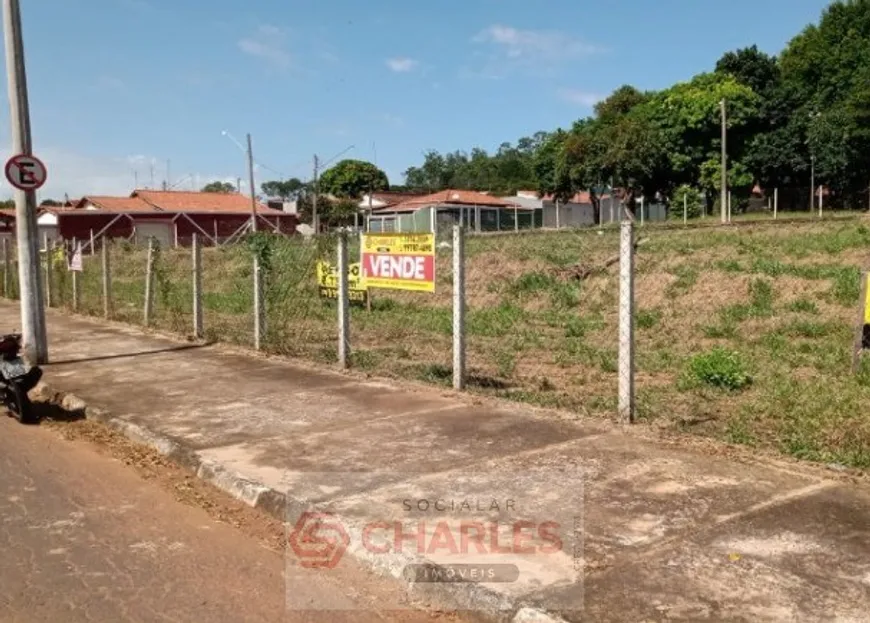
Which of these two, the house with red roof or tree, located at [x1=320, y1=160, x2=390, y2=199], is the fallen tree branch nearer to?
the house with red roof

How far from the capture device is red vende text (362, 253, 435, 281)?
826cm

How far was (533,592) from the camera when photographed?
11.9 ft

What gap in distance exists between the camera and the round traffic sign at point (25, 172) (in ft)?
32.8

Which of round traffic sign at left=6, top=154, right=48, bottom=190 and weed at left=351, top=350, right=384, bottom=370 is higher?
round traffic sign at left=6, top=154, right=48, bottom=190

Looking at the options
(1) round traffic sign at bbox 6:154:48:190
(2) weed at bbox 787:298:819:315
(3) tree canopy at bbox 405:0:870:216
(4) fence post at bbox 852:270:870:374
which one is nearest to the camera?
(4) fence post at bbox 852:270:870:374

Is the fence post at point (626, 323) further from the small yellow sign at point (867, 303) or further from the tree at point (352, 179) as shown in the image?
the tree at point (352, 179)

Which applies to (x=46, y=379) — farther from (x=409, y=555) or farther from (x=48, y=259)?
(x=48, y=259)

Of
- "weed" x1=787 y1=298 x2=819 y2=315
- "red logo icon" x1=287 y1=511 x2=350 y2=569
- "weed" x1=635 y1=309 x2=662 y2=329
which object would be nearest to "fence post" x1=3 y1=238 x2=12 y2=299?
"weed" x1=635 y1=309 x2=662 y2=329

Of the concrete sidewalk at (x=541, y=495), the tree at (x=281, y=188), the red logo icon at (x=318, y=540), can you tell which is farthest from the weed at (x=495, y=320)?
the tree at (x=281, y=188)

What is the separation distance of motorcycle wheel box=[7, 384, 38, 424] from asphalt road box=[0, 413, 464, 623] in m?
1.67

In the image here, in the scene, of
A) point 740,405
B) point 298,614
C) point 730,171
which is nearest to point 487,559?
point 298,614

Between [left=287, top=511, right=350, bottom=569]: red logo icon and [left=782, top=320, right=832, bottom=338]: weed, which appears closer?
[left=287, top=511, right=350, bottom=569]: red logo icon

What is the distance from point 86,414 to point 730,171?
51.9 metres

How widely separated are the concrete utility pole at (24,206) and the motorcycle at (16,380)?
276cm
